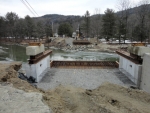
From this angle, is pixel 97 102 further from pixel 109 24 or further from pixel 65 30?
pixel 65 30

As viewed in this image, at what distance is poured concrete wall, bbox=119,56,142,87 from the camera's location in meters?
7.11

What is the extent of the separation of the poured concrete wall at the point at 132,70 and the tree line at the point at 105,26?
29.9 meters

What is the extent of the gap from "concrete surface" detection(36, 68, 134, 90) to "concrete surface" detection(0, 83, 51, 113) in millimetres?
2679

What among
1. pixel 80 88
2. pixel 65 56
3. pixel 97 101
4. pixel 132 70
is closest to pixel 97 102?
pixel 97 101

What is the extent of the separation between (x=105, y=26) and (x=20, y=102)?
138ft

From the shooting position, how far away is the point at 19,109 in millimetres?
3381

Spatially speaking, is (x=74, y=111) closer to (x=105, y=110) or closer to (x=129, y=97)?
(x=105, y=110)

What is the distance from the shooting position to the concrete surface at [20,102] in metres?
3.34

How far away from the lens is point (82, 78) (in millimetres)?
8180

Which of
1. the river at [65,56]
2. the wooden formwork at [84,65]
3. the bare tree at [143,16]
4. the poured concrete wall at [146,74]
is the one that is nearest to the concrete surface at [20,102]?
the poured concrete wall at [146,74]

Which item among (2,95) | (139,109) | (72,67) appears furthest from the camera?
(72,67)

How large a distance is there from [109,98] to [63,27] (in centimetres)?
5527

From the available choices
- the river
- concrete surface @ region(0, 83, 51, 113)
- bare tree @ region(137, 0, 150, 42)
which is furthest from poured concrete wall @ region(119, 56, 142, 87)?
bare tree @ region(137, 0, 150, 42)

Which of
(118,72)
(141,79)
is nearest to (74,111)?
(141,79)
